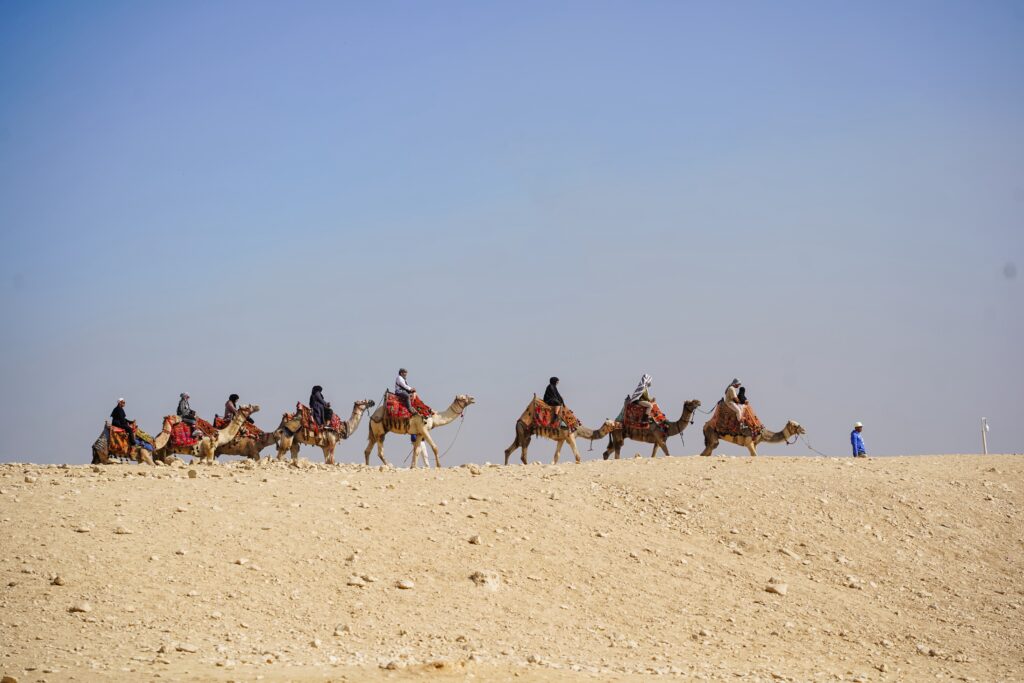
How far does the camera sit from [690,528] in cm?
1825

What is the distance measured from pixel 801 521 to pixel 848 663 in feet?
14.6

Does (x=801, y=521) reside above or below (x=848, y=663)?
above

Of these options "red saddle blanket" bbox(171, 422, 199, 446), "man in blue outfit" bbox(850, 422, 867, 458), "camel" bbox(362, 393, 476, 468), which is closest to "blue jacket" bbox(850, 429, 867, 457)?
"man in blue outfit" bbox(850, 422, 867, 458)

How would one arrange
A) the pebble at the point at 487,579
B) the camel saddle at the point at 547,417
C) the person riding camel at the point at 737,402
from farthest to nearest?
1. the camel saddle at the point at 547,417
2. the person riding camel at the point at 737,402
3. the pebble at the point at 487,579

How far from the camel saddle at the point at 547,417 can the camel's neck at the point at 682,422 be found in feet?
8.63

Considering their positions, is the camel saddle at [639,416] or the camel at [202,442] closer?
the camel at [202,442]

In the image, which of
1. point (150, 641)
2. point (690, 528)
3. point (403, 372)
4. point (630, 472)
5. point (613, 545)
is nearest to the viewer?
point (150, 641)

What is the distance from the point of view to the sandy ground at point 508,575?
13117 millimetres

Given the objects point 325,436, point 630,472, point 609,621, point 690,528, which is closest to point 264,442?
point 325,436

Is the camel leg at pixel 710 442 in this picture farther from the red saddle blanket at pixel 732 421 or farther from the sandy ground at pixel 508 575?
the sandy ground at pixel 508 575

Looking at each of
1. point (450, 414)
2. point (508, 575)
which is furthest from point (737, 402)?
point (508, 575)

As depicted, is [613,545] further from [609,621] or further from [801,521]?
[801,521]

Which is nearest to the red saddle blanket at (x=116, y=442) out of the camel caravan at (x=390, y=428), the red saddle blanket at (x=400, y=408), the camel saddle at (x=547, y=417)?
the camel caravan at (x=390, y=428)

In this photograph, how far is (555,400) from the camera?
27125mm
